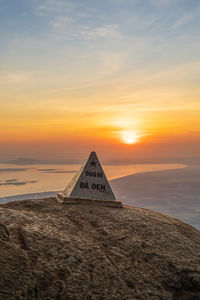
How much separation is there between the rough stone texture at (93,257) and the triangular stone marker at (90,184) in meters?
2.46

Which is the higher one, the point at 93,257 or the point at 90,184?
the point at 90,184

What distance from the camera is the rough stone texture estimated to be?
943cm

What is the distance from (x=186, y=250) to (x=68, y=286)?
6795mm

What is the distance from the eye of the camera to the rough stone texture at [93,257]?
9430 millimetres

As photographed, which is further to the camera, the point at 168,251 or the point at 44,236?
the point at 168,251

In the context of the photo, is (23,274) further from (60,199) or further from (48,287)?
(60,199)

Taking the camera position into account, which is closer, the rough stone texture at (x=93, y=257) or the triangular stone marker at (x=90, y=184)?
the rough stone texture at (x=93, y=257)

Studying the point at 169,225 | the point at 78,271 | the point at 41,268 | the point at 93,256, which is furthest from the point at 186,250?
the point at 41,268

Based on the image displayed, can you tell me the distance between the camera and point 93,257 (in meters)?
11.3

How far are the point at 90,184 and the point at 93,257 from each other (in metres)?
8.14

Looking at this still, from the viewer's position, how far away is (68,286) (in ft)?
31.3

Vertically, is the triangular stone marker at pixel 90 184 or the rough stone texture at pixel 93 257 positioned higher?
the triangular stone marker at pixel 90 184

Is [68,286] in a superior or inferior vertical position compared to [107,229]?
inferior

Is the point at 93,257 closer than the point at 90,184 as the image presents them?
Yes
